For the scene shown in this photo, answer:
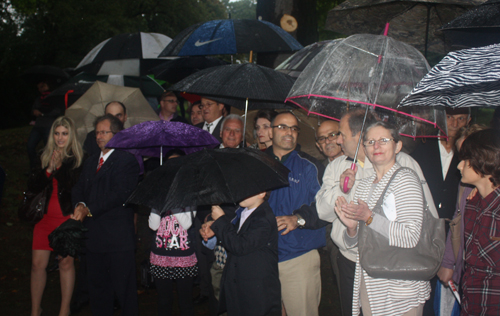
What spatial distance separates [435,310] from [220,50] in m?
3.49

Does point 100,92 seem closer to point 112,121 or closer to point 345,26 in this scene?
point 112,121

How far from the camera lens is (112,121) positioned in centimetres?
462

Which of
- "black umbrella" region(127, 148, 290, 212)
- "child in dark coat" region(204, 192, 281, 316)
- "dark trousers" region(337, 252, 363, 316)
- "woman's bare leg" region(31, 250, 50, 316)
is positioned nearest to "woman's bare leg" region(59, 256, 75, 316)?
"woman's bare leg" region(31, 250, 50, 316)

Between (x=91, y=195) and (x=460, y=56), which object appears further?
(x=91, y=195)

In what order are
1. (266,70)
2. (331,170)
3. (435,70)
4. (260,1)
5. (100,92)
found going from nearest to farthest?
(435,70)
(331,170)
(266,70)
(100,92)
(260,1)

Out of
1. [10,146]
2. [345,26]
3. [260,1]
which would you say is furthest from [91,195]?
[10,146]

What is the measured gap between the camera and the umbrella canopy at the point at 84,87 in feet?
22.4

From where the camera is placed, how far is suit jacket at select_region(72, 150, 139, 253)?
4.19 m

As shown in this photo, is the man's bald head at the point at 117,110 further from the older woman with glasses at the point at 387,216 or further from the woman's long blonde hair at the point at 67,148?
the older woman with glasses at the point at 387,216

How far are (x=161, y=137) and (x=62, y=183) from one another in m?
1.32

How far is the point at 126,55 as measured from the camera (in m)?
6.67

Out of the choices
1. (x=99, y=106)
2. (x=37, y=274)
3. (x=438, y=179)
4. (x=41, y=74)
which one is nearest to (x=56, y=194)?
(x=37, y=274)

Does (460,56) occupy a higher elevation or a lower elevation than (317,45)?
lower

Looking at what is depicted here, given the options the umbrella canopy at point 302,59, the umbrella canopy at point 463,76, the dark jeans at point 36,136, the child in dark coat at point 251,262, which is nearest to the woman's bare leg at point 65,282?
the child in dark coat at point 251,262
